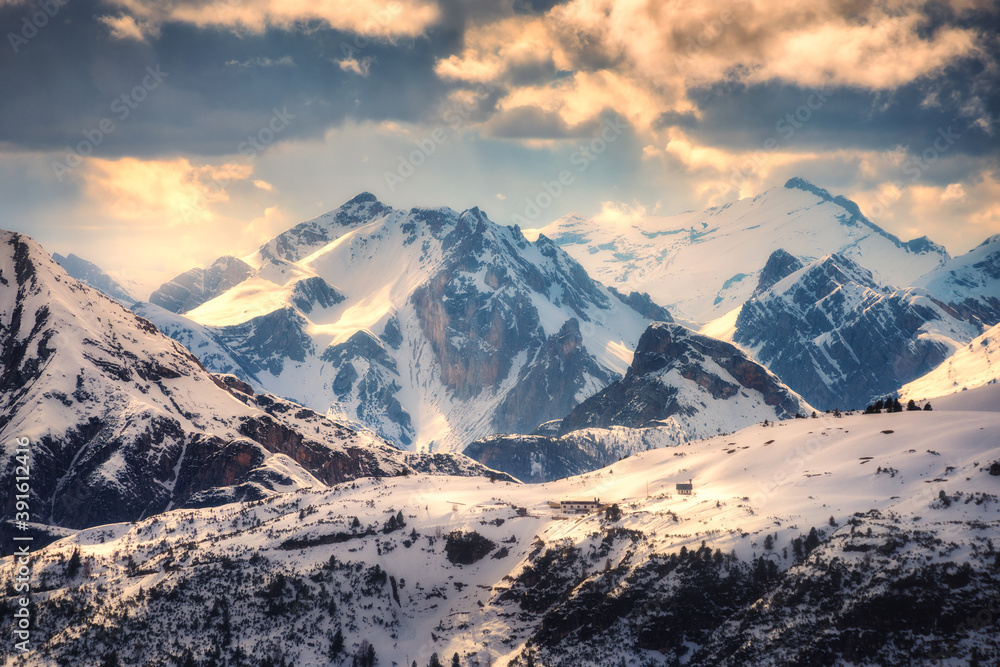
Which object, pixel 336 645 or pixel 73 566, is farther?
pixel 73 566

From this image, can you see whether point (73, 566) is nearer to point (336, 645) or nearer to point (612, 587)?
point (336, 645)

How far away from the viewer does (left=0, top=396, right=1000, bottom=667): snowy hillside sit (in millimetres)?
131250

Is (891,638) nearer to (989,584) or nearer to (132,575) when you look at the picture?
(989,584)

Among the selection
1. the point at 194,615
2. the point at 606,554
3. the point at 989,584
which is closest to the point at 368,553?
the point at 194,615

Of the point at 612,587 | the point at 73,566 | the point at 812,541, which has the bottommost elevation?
the point at 612,587

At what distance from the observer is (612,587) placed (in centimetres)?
16200

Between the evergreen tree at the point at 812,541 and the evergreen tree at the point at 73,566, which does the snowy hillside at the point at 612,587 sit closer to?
the evergreen tree at the point at 812,541

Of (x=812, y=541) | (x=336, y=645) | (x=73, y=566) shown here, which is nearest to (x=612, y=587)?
(x=812, y=541)

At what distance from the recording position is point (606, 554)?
176 m

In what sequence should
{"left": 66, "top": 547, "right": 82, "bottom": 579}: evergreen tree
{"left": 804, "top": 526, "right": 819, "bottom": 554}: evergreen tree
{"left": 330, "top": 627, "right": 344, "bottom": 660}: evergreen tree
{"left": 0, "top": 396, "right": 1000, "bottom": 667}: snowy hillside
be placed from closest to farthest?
{"left": 0, "top": 396, "right": 1000, "bottom": 667}: snowy hillside → {"left": 804, "top": 526, "right": 819, "bottom": 554}: evergreen tree → {"left": 330, "top": 627, "right": 344, "bottom": 660}: evergreen tree → {"left": 66, "top": 547, "right": 82, "bottom": 579}: evergreen tree

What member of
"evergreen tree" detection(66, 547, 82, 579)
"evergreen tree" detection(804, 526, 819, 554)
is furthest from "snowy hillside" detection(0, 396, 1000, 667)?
"evergreen tree" detection(66, 547, 82, 579)

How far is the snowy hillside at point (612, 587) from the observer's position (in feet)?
431

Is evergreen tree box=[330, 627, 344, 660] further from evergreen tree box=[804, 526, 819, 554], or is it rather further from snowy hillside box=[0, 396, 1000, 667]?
evergreen tree box=[804, 526, 819, 554]

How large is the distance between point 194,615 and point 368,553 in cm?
3956
